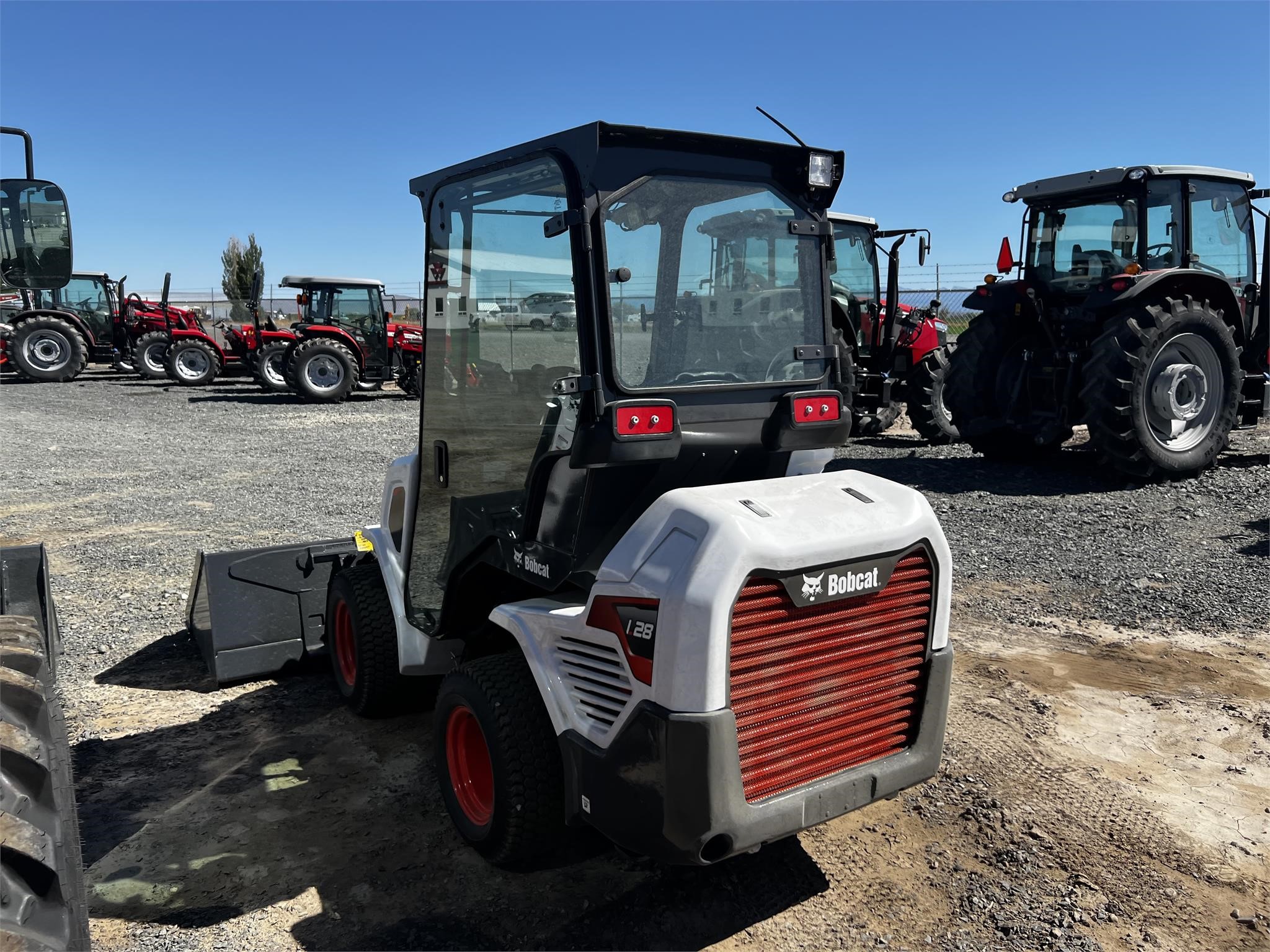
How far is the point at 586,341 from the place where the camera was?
2664 millimetres

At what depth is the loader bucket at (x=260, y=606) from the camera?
4.34 meters

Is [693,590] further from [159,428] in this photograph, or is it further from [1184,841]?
[159,428]

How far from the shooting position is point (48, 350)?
18797 mm

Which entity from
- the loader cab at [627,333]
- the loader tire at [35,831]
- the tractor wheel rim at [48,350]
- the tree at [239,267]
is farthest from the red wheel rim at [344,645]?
the tree at [239,267]

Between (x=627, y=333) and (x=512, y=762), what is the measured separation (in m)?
1.22

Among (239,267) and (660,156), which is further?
(239,267)

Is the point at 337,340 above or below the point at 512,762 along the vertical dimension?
above

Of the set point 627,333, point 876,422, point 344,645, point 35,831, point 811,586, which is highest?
point 627,333

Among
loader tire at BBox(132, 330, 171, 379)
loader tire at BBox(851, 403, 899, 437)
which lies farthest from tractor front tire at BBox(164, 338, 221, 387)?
loader tire at BBox(851, 403, 899, 437)

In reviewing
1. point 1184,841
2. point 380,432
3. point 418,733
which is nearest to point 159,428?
point 380,432

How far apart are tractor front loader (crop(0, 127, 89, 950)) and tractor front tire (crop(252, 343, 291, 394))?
47.4 ft

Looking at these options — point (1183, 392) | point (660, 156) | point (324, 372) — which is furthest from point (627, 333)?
point (324, 372)

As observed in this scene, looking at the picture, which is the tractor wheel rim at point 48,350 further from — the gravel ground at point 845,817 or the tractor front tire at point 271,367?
the gravel ground at point 845,817

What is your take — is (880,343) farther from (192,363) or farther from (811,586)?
A: (192,363)
